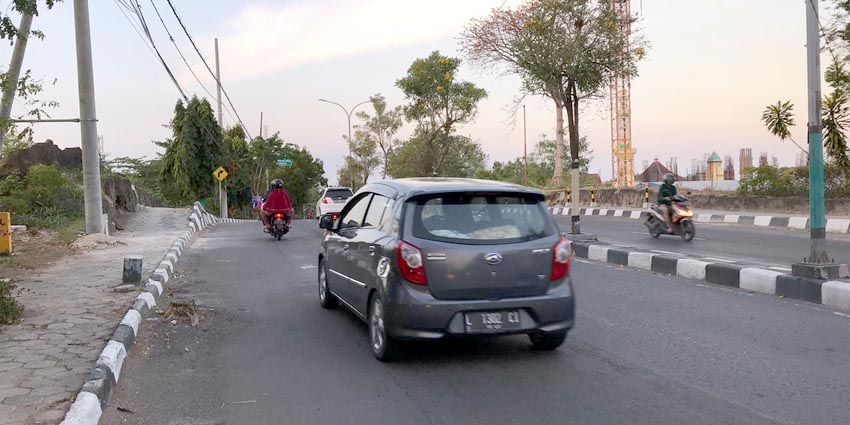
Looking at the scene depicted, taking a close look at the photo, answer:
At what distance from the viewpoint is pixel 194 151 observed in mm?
37594

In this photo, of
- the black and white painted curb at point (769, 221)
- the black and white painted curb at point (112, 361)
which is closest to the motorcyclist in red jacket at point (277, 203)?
the black and white painted curb at point (112, 361)

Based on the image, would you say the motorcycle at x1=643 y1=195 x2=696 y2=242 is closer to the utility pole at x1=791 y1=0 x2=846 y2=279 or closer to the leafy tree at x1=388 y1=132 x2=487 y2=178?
the utility pole at x1=791 y1=0 x2=846 y2=279

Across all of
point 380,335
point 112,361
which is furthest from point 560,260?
point 112,361

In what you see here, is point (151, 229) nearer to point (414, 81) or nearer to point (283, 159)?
point (414, 81)

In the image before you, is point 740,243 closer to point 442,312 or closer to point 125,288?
point 442,312

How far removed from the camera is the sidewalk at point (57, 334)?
4413mm

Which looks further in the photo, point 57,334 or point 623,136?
point 623,136

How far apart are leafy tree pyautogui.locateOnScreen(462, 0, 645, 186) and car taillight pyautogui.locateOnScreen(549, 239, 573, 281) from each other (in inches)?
578

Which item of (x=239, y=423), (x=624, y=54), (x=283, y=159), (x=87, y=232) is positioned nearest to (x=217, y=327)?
(x=239, y=423)

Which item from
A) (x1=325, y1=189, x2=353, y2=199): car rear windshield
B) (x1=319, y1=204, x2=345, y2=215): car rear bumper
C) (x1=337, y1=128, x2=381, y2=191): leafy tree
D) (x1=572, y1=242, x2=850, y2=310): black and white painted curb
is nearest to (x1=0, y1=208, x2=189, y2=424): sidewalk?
(x1=572, y1=242, x2=850, y2=310): black and white painted curb

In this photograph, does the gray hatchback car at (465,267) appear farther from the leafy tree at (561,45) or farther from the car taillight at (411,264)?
the leafy tree at (561,45)

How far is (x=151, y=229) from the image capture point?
68.2 feet

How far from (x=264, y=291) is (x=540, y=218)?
5.13 m

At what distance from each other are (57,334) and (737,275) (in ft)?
26.0
